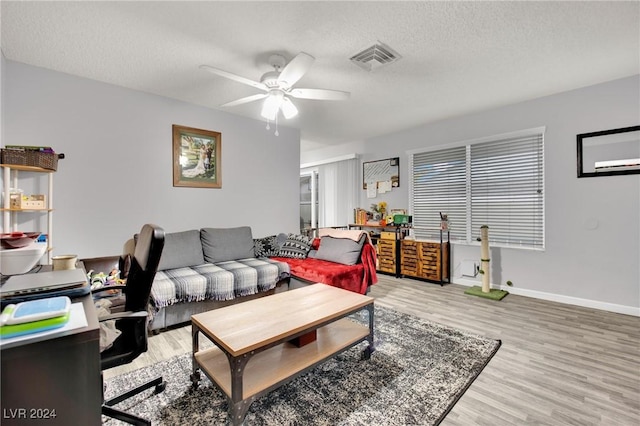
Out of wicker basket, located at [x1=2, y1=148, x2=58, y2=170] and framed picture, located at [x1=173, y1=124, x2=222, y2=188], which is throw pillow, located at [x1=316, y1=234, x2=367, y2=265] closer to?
framed picture, located at [x1=173, y1=124, x2=222, y2=188]

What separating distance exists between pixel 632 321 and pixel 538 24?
3013 millimetres

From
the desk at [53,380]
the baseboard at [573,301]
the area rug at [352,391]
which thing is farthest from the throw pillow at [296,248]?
the desk at [53,380]

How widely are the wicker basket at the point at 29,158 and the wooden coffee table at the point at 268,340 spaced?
2.09 meters

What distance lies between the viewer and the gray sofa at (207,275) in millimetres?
2613

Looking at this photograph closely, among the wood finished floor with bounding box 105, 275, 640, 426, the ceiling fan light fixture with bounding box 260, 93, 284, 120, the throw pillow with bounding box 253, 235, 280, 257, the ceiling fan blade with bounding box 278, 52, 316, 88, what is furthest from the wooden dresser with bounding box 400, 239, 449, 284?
the ceiling fan blade with bounding box 278, 52, 316, 88

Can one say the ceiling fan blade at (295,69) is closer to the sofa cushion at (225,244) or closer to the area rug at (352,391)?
the sofa cushion at (225,244)

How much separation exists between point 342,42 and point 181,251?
8.99ft

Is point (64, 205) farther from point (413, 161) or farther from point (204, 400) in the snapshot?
point (413, 161)

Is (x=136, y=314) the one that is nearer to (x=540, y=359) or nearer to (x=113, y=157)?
(x=113, y=157)

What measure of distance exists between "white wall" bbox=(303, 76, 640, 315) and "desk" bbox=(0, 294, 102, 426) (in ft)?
14.5

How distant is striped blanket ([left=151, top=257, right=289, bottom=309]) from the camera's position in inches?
101

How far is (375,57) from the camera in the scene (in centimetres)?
248

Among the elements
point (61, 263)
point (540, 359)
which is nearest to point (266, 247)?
point (61, 263)

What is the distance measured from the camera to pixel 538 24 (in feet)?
6.88
